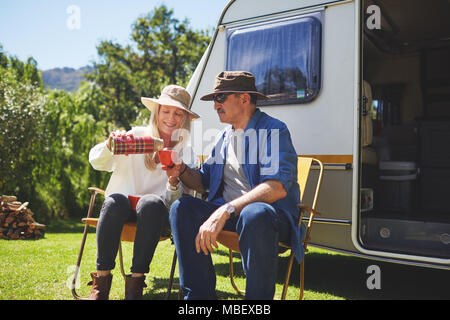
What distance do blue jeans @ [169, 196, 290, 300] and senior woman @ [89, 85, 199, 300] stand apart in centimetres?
32

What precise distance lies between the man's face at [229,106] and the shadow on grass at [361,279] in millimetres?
1599

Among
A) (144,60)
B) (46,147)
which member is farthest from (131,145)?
(144,60)

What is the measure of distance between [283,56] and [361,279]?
2070 mm

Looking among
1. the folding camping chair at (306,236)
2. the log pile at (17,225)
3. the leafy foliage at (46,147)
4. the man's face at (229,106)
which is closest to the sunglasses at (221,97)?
the man's face at (229,106)

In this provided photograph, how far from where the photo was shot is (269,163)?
2287mm

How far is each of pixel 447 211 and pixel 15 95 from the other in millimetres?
6358

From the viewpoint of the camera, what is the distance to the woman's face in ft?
9.46

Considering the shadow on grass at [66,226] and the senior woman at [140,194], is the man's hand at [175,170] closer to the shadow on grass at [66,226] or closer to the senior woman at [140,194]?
the senior woman at [140,194]

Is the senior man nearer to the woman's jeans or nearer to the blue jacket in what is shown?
the blue jacket

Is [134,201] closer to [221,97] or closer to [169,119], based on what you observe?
[169,119]

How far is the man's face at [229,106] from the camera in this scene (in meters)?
2.54

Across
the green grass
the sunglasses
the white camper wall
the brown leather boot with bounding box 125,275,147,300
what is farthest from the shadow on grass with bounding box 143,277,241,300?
the sunglasses

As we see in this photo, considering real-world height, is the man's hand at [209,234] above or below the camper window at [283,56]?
below
